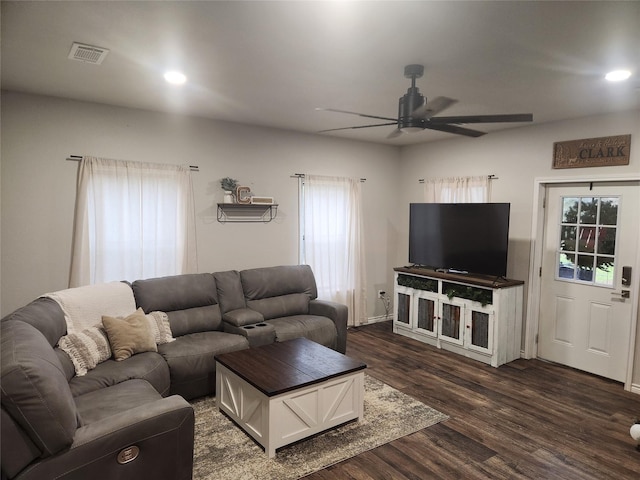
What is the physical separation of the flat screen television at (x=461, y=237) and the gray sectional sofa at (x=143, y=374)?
1.46m

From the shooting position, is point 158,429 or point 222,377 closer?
point 158,429

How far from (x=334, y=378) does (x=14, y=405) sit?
185cm

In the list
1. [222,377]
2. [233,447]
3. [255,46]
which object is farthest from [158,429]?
[255,46]

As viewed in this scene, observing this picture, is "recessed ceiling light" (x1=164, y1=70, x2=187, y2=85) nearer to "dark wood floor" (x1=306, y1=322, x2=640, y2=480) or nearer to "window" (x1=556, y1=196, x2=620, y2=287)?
"dark wood floor" (x1=306, y1=322, x2=640, y2=480)

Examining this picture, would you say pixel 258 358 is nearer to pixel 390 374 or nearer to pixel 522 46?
pixel 390 374

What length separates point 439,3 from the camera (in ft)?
6.11

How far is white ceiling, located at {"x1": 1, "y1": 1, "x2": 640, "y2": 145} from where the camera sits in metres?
1.96

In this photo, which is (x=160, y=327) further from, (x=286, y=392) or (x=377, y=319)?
(x=377, y=319)

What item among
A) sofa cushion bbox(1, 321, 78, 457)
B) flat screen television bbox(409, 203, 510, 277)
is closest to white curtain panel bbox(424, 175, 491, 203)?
flat screen television bbox(409, 203, 510, 277)

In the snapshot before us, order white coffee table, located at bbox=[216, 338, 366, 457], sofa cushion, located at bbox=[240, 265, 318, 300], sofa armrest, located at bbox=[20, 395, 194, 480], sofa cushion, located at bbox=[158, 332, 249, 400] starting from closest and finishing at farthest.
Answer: sofa armrest, located at bbox=[20, 395, 194, 480]
white coffee table, located at bbox=[216, 338, 366, 457]
sofa cushion, located at bbox=[158, 332, 249, 400]
sofa cushion, located at bbox=[240, 265, 318, 300]

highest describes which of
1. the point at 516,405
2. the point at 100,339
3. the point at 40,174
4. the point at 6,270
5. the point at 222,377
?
the point at 40,174

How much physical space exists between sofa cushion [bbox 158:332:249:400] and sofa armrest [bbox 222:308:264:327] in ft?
0.83

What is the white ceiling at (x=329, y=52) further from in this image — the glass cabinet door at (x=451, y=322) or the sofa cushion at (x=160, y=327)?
the glass cabinet door at (x=451, y=322)

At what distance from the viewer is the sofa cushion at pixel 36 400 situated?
1672 mm
